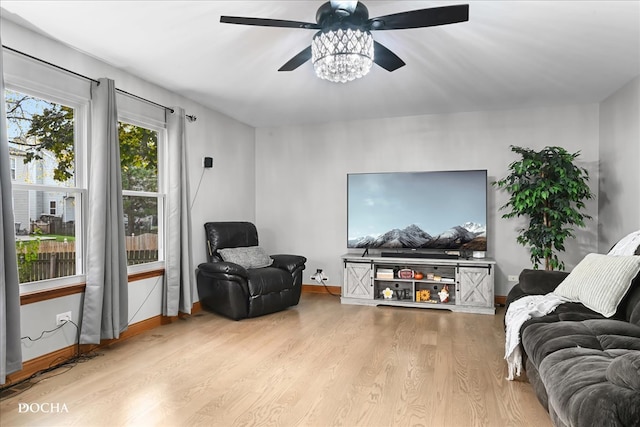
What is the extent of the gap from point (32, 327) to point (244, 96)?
9.25ft

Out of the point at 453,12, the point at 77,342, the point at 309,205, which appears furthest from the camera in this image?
the point at 309,205

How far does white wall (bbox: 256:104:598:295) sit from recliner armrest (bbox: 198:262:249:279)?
5.46 feet

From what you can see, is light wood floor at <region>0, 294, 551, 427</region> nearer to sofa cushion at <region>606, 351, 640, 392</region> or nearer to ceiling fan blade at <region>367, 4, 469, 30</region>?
sofa cushion at <region>606, 351, 640, 392</region>

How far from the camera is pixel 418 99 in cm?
439

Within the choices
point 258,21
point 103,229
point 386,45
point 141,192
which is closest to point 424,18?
point 258,21

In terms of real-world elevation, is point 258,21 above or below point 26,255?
above

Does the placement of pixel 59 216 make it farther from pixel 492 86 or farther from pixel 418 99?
pixel 492 86

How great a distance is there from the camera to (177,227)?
4000mm

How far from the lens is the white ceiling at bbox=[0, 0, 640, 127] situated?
96.5 inches

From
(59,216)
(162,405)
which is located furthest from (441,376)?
(59,216)

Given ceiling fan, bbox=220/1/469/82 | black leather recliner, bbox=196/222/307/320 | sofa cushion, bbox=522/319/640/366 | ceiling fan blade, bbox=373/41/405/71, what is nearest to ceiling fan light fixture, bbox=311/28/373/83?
ceiling fan, bbox=220/1/469/82

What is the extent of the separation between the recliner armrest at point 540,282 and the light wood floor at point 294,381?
0.57 metres

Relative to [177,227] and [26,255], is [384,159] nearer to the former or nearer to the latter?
[177,227]

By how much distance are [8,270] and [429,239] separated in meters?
4.02
